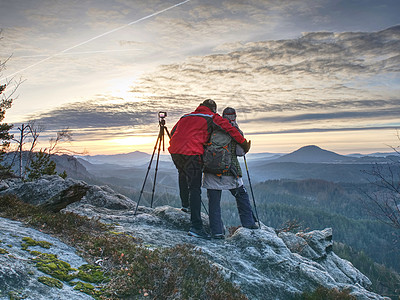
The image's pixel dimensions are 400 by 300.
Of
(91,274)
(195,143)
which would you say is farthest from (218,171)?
(91,274)

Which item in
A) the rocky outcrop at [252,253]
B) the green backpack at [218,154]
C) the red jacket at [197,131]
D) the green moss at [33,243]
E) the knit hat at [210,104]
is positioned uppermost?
the knit hat at [210,104]

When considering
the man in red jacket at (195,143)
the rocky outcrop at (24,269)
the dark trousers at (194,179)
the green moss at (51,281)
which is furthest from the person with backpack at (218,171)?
the green moss at (51,281)

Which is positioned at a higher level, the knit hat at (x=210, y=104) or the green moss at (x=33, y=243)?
the knit hat at (x=210, y=104)

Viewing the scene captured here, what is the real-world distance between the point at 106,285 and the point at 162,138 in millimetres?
6655

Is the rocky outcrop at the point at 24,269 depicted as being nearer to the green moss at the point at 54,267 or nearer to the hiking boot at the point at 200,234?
the green moss at the point at 54,267

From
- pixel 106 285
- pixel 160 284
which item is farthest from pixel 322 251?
pixel 106 285

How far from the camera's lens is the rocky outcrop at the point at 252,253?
6.63 metres

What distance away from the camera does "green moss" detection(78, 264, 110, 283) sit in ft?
15.9

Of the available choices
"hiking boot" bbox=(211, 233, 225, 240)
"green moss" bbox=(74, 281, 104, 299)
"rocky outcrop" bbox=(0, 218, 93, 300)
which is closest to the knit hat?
"hiking boot" bbox=(211, 233, 225, 240)

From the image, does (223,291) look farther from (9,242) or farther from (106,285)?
(9,242)

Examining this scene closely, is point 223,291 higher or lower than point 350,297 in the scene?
higher

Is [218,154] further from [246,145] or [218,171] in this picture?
[246,145]

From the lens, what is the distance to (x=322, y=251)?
12.5m

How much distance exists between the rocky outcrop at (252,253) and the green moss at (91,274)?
7.26 feet
